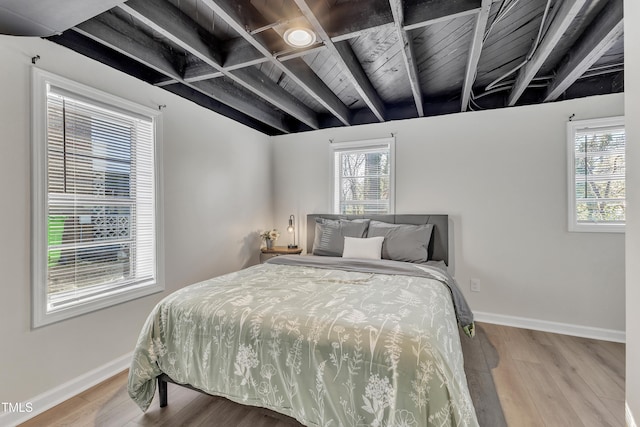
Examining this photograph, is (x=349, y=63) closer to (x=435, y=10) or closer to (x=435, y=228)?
(x=435, y=10)

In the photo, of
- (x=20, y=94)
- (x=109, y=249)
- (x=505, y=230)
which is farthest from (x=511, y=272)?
(x=20, y=94)

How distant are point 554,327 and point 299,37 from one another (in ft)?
11.8

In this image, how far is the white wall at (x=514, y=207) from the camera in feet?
9.20

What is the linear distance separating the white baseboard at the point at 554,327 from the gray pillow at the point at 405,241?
3.48 ft

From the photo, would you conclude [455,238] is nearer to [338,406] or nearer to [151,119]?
[338,406]

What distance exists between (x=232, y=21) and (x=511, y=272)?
11.3 feet

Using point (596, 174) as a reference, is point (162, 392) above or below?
below

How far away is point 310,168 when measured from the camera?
13.1 feet

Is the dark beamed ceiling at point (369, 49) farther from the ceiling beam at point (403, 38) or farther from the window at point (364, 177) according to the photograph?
the window at point (364, 177)

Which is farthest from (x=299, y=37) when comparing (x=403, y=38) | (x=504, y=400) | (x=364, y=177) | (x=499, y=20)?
(x=504, y=400)

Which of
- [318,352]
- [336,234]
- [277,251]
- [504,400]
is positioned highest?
[336,234]

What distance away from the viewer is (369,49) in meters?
2.37

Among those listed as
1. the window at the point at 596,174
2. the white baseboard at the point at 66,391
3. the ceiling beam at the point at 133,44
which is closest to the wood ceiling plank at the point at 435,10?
the ceiling beam at the point at 133,44

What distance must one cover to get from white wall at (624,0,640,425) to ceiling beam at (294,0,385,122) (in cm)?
151
